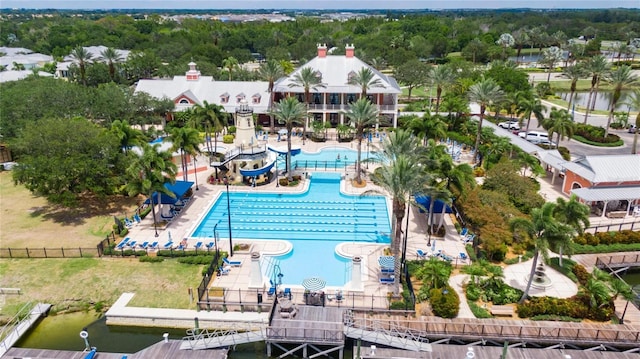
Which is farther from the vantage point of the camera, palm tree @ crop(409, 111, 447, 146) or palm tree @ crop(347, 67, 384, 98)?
palm tree @ crop(347, 67, 384, 98)

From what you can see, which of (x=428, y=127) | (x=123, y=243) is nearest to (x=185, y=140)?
(x=123, y=243)

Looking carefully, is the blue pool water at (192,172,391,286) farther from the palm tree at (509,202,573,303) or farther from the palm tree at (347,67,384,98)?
the palm tree at (347,67,384,98)

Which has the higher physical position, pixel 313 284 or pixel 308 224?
pixel 313 284


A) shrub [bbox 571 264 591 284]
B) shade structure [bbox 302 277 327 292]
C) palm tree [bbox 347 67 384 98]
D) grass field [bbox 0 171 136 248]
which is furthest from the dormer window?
shade structure [bbox 302 277 327 292]

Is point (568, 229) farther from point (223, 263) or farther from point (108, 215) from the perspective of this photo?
point (108, 215)

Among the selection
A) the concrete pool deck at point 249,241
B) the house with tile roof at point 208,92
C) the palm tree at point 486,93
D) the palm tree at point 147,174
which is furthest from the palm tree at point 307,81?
the palm tree at point 147,174

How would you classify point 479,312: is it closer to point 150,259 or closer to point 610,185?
point 610,185

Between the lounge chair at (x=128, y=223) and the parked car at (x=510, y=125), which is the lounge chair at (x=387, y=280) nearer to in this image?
the lounge chair at (x=128, y=223)
